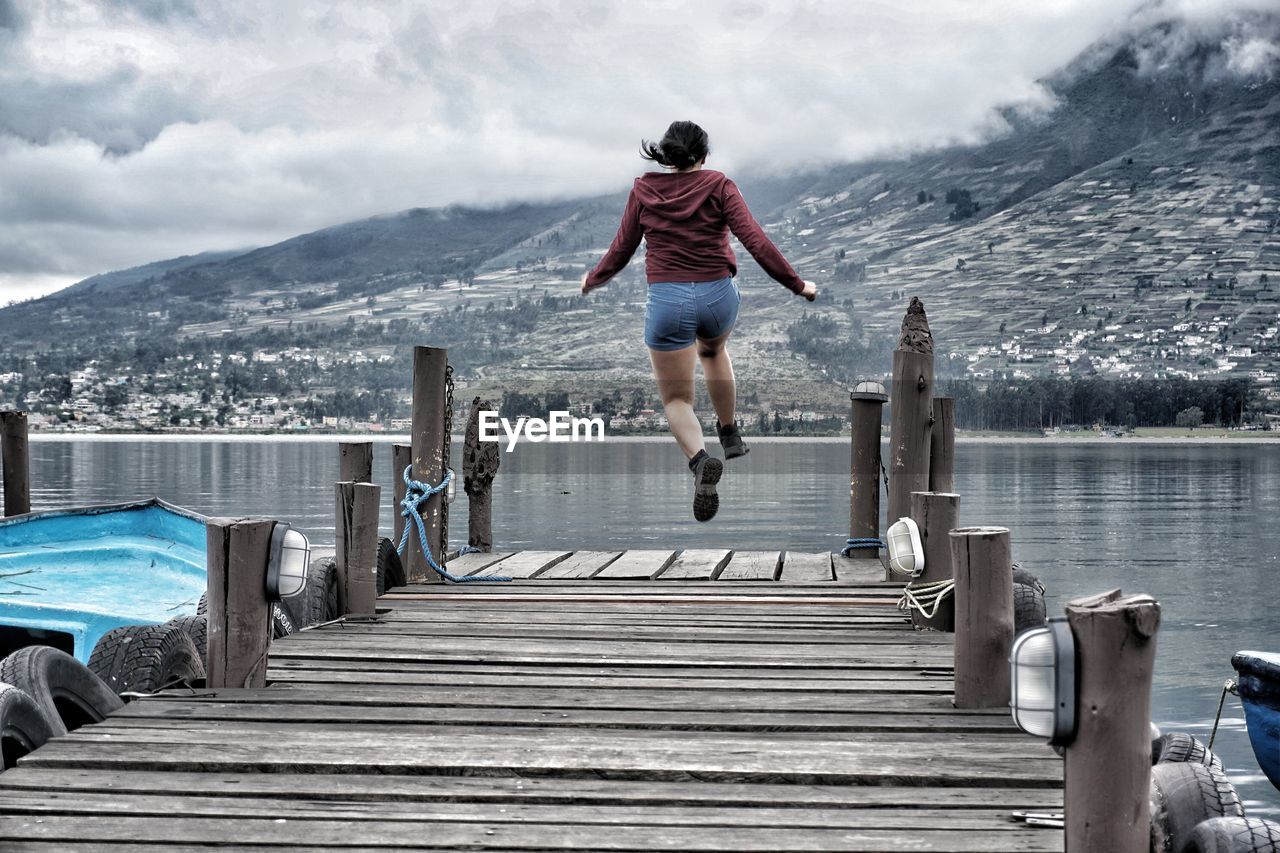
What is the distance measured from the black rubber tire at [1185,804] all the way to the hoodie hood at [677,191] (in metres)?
4.22

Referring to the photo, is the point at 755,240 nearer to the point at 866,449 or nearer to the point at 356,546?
the point at 356,546

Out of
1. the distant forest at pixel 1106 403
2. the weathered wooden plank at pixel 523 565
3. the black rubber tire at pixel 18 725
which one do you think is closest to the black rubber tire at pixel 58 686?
the black rubber tire at pixel 18 725

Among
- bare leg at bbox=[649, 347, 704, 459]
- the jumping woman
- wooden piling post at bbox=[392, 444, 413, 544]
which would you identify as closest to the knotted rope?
the jumping woman

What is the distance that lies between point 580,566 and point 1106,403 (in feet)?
443

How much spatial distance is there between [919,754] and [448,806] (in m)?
1.47

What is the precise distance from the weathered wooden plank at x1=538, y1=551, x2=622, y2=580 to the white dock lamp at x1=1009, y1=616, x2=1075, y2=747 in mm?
6652

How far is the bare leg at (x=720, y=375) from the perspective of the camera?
25.4 ft

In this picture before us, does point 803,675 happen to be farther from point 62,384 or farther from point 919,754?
point 62,384

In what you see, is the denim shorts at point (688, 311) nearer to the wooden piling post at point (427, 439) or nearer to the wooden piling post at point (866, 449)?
the wooden piling post at point (427, 439)

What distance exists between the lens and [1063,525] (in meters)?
44.4

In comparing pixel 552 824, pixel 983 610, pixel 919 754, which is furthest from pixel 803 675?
pixel 552 824

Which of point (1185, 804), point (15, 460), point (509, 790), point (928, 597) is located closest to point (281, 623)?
point (928, 597)

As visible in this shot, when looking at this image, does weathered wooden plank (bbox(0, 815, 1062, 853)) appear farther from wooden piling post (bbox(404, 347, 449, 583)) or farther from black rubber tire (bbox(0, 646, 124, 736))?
wooden piling post (bbox(404, 347, 449, 583))

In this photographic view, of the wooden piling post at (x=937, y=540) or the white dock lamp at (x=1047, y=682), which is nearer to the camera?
the white dock lamp at (x=1047, y=682)
